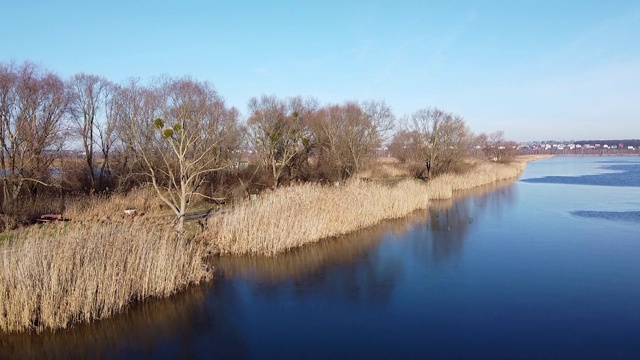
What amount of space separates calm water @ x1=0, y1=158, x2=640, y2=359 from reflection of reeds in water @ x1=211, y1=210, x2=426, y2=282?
0.04 m

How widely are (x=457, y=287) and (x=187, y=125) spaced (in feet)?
22.6

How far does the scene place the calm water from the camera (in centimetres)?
605

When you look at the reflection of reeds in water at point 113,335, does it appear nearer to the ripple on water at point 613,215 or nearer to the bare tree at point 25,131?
the bare tree at point 25,131

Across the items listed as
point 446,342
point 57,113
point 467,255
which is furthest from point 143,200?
point 446,342

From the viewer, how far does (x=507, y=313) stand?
7.21 m

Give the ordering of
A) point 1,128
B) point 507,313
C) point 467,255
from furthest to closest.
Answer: point 1,128 → point 467,255 → point 507,313

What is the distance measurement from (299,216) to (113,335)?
240 inches

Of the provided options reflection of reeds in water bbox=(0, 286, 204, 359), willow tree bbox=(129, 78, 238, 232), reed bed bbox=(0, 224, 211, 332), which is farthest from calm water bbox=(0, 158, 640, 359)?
willow tree bbox=(129, 78, 238, 232)

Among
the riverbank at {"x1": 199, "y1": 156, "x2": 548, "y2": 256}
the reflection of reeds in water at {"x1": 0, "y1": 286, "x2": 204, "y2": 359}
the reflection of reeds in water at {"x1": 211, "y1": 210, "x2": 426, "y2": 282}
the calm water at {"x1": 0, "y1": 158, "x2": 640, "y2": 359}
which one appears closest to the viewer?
the reflection of reeds in water at {"x1": 0, "y1": 286, "x2": 204, "y2": 359}

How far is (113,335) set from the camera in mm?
6434

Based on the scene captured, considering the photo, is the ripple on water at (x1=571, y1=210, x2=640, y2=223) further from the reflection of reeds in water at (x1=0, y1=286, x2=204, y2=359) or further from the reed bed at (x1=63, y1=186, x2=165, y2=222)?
the reed bed at (x1=63, y1=186, x2=165, y2=222)

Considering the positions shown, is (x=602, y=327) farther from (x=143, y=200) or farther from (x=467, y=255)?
(x=143, y=200)

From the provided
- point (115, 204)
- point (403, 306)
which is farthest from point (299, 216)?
point (115, 204)

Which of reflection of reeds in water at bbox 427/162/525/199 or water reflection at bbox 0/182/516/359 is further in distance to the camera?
reflection of reeds in water at bbox 427/162/525/199
